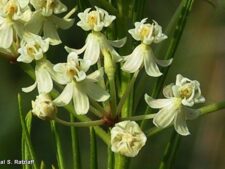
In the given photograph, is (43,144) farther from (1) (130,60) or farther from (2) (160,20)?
(1) (130,60)

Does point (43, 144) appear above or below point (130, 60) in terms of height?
below

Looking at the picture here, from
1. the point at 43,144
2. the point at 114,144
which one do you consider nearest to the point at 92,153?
the point at 114,144

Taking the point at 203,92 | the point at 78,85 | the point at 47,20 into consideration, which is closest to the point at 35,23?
the point at 47,20

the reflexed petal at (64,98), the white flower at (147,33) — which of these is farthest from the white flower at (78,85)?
the white flower at (147,33)

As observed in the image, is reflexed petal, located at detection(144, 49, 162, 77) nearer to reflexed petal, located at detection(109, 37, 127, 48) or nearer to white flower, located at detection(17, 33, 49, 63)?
reflexed petal, located at detection(109, 37, 127, 48)

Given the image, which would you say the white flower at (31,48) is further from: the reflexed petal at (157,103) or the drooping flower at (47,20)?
the reflexed petal at (157,103)

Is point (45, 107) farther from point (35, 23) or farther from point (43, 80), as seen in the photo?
point (35, 23)
